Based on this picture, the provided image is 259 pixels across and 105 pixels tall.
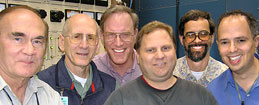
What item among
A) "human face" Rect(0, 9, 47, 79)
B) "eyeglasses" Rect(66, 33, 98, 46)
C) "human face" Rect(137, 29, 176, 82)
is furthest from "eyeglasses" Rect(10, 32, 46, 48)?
"human face" Rect(137, 29, 176, 82)

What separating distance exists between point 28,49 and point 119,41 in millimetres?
968

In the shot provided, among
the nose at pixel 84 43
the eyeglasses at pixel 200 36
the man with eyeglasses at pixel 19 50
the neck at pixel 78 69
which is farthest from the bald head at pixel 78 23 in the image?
the eyeglasses at pixel 200 36

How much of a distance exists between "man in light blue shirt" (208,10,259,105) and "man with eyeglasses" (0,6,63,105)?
4.46 ft

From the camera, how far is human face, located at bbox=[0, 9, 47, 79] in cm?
153

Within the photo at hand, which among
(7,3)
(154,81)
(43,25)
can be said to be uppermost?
(7,3)

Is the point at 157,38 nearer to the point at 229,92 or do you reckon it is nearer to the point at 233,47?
the point at 233,47

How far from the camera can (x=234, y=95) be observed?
1967 millimetres

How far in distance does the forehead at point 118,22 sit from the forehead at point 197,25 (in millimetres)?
611

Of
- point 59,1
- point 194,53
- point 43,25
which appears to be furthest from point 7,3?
point 194,53

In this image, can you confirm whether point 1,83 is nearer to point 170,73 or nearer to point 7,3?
point 170,73

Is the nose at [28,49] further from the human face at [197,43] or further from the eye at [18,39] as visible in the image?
the human face at [197,43]

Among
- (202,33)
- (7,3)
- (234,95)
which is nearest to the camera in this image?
(234,95)

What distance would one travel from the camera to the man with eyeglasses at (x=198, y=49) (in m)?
2.48

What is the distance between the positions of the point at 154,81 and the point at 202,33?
3.35ft
